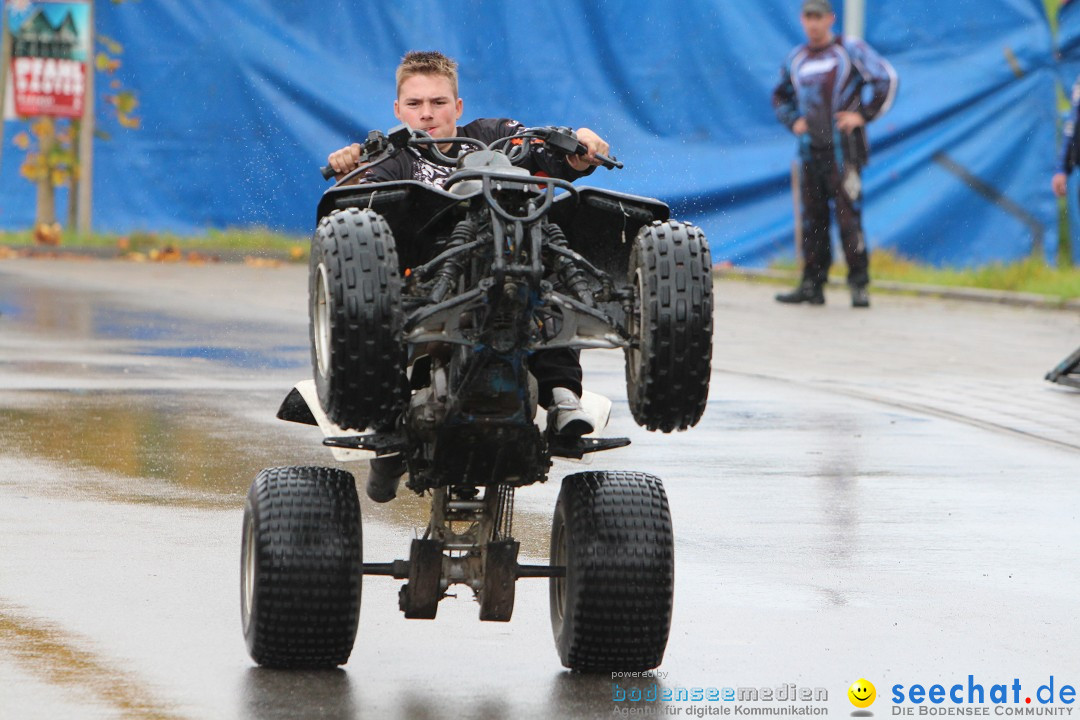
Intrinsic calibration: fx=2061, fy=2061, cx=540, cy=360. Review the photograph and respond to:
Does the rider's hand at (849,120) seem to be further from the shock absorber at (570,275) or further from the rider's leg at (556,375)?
the shock absorber at (570,275)

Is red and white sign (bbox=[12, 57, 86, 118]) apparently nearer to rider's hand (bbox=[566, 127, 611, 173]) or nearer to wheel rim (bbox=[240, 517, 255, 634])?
rider's hand (bbox=[566, 127, 611, 173])

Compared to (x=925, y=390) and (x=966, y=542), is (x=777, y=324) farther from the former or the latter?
(x=966, y=542)

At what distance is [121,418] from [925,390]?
4.55 m

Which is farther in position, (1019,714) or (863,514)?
(863,514)

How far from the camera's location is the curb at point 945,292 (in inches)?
674

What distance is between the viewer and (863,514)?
7.68 meters

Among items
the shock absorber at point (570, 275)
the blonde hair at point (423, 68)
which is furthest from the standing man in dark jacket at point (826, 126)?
the shock absorber at point (570, 275)

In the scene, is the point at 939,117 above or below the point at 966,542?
above

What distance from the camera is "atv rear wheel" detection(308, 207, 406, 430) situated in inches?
183

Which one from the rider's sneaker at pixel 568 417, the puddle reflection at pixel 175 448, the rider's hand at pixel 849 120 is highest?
the rider's hand at pixel 849 120

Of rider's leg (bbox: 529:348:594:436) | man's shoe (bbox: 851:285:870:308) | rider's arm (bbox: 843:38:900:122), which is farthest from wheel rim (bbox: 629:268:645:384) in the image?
rider's arm (bbox: 843:38:900:122)

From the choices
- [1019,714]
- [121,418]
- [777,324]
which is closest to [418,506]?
[121,418]

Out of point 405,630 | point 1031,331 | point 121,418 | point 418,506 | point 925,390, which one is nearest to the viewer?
point 405,630

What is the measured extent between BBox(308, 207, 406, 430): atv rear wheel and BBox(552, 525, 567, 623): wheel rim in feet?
2.49
